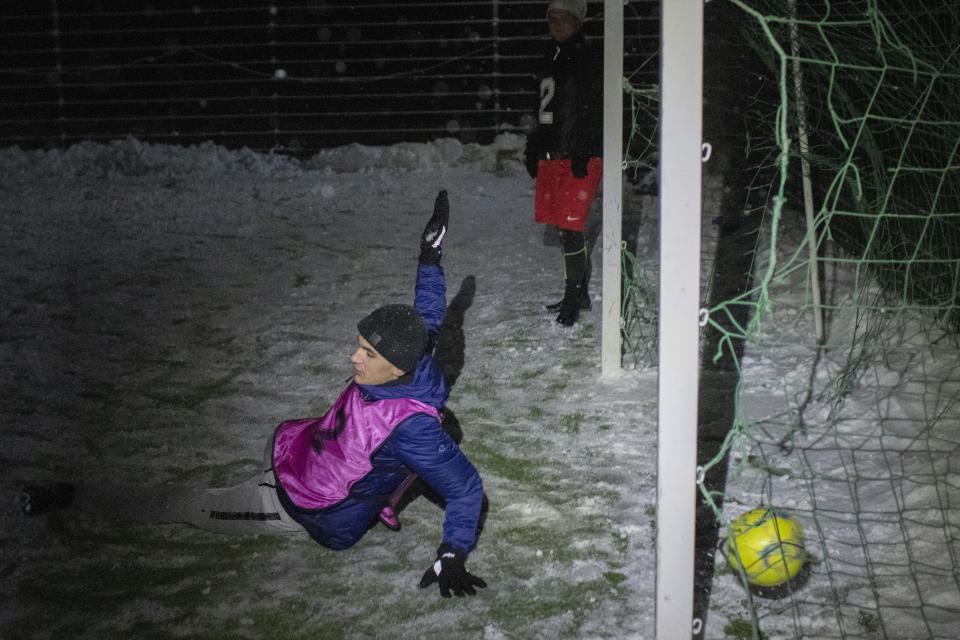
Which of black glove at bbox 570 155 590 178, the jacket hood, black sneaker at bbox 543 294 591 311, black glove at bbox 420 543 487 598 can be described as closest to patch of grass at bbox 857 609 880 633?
black glove at bbox 420 543 487 598

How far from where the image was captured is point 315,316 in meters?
5.45

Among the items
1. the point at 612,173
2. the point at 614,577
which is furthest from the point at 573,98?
the point at 614,577

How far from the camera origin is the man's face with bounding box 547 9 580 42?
4535mm

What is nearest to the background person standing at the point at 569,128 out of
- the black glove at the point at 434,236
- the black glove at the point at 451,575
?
the black glove at the point at 434,236

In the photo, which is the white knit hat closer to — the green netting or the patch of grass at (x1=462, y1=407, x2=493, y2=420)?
the green netting

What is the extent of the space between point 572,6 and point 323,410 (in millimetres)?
2541

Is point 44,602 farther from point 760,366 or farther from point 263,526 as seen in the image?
point 760,366

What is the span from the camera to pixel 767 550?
253 centimetres

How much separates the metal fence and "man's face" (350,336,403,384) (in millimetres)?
8187

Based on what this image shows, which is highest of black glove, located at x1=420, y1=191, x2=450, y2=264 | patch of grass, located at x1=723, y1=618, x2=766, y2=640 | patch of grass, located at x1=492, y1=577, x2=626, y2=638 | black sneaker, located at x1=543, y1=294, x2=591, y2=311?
black glove, located at x1=420, y1=191, x2=450, y2=264

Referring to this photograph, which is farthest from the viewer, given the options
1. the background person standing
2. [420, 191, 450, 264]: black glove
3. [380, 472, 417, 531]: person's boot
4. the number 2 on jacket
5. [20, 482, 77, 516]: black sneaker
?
the number 2 on jacket

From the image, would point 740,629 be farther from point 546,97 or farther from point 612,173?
point 546,97

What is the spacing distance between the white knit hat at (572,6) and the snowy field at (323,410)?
72.2 inches

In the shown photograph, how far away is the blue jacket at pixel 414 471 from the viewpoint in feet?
8.89
